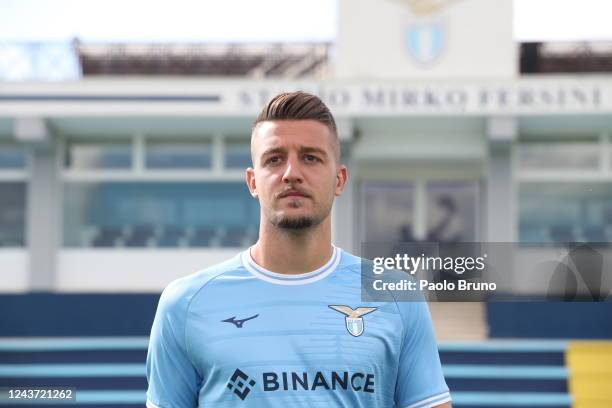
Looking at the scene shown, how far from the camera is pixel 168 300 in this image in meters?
2.60

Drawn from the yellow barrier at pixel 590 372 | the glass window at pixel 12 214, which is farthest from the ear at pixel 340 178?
the glass window at pixel 12 214

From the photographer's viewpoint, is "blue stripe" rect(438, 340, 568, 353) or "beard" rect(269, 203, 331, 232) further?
"blue stripe" rect(438, 340, 568, 353)

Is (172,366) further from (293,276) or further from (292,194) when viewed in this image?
(292,194)

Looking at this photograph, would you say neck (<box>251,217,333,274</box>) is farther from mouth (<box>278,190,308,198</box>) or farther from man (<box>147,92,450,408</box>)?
mouth (<box>278,190,308,198</box>)

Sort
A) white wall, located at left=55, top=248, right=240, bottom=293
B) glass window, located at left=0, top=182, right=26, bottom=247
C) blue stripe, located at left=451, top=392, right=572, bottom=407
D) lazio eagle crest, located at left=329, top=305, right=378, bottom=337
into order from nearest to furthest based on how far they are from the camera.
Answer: lazio eagle crest, located at left=329, top=305, right=378, bottom=337 → blue stripe, located at left=451, top=392, right=572, bottom=407 → white wall, located at left=55, top=248, right=240, bottom=293 → glass window, located at left=0, top=182, right=26, bottom=247

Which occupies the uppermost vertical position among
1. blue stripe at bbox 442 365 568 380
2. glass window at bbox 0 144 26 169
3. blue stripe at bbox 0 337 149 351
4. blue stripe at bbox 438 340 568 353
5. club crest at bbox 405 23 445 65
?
club crest at bbox 405 23 445 65

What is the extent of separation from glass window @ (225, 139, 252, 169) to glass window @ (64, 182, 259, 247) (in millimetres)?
372

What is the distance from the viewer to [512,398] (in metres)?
8.87

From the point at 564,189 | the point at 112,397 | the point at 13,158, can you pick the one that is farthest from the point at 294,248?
the point at 13,158

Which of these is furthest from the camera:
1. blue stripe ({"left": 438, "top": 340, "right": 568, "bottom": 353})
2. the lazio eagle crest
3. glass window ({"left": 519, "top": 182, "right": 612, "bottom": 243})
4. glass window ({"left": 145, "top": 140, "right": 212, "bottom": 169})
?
glass window ({"left": 145, "top": 140, "right": 212, "bottom": 169})

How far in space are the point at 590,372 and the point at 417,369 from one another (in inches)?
276

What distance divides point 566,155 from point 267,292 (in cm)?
1443

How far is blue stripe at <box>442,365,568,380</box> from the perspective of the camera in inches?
355

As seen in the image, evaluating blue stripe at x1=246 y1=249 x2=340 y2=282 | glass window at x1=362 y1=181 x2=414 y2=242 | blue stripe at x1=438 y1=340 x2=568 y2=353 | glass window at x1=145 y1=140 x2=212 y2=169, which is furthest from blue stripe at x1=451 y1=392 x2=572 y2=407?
glass window at x1=145 y1=140 x2=212 y2=169
